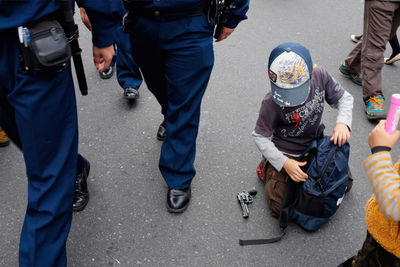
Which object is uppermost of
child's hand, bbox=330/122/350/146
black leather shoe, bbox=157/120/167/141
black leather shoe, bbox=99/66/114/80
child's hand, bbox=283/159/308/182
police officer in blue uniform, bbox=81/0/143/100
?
child's hand, bbox=330/122/350/146

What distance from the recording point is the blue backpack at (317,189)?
218 cm

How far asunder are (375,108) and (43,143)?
254 centimetres

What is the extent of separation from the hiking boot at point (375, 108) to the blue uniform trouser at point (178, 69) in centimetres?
164

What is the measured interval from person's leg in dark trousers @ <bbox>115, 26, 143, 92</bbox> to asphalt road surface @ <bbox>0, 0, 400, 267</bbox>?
166 millimetres

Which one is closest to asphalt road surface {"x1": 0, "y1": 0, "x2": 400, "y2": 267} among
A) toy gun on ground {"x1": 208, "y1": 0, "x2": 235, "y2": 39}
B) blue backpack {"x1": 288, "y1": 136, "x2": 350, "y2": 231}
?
blue backpack {"x1": 288, "y1": 136, "x2": 350, "y2": 231}

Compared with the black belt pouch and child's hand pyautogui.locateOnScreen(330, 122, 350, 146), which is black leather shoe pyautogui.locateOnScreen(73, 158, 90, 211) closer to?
the black belt pouch

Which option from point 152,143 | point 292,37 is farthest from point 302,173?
point 292,37

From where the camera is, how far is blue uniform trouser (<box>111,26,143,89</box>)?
10.2 feet

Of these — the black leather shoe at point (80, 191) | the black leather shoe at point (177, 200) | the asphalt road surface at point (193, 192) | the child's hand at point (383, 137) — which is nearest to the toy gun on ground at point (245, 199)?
the asphalt road surface at point (193, 192)

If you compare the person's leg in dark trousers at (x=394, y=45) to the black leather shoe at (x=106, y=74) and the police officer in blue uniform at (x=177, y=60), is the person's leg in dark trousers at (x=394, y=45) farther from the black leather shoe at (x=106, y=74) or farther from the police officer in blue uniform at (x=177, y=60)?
the black leather shoe at (x=106, y=74)

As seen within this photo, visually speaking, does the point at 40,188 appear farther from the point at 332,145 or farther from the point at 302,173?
the point at 332,145

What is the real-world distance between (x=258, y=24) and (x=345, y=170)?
2813 mm

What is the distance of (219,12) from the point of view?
2061 mm

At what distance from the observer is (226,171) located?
8.92 ft
